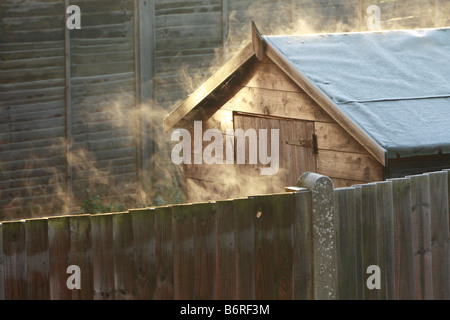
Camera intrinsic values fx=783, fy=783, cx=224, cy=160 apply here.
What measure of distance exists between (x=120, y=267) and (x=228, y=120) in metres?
5.01

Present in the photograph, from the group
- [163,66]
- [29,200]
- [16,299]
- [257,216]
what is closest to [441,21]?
[163,66]

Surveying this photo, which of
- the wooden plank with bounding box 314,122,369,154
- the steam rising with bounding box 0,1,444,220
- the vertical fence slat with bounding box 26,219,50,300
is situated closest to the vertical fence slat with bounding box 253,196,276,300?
the vertical fence slat with bounding box 26,219,50,300

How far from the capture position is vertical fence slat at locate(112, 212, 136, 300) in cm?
423

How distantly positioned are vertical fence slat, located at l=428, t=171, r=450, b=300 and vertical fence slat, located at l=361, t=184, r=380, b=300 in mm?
560

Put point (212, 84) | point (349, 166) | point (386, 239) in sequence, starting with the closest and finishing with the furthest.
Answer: point (386, 239) → point (349, 166) → point (212, 84)

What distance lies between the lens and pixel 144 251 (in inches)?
169

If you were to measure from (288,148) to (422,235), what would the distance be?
292 cm

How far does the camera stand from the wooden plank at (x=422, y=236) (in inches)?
209

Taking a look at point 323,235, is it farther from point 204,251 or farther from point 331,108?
point 331,108

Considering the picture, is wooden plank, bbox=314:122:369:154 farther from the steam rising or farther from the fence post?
the steam rising

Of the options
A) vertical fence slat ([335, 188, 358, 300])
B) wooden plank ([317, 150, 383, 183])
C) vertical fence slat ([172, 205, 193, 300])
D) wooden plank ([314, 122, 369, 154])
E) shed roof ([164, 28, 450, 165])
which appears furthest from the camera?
wooden plank ([314, 122, 369, 154])

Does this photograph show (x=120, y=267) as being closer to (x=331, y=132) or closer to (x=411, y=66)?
(x=331, y=132)

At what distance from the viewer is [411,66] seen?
27.3 feet

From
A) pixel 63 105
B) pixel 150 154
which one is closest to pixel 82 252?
pixel 63 105
